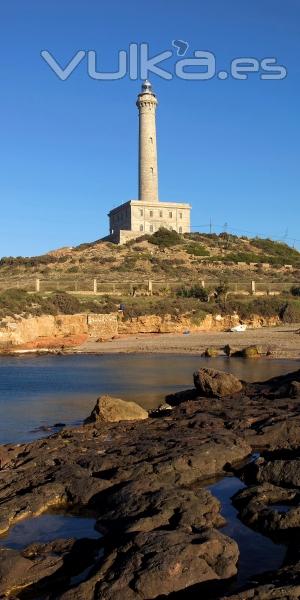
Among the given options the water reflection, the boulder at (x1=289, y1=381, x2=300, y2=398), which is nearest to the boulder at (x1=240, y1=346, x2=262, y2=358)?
the boulder at (x1=289, y1=381, x2=300, y2=398)

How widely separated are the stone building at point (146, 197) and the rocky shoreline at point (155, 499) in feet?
190

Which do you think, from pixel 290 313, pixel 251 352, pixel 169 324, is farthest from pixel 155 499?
pixel 290 313

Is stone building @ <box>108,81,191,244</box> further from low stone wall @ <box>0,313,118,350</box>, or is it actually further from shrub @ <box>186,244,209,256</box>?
low stone wall @ <box>0,313,118,350</box>

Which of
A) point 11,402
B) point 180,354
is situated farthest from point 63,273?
point 11,402

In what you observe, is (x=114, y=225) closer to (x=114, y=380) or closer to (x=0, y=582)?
(x=114, y=380)

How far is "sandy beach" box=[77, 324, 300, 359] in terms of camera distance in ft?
114

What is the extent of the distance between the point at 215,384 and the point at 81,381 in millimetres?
8071

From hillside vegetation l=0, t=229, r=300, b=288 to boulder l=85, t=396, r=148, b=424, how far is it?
40566mm

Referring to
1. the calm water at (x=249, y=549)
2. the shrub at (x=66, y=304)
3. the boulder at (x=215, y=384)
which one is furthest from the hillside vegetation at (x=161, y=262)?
the calm water at (x=249, y=549)

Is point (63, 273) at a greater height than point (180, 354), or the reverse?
point (63, 273)

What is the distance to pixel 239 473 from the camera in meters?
10.3

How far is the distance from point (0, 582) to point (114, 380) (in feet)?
59.1

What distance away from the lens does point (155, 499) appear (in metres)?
8.09

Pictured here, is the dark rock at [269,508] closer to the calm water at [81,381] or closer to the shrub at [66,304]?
the calm water at [81,381]
